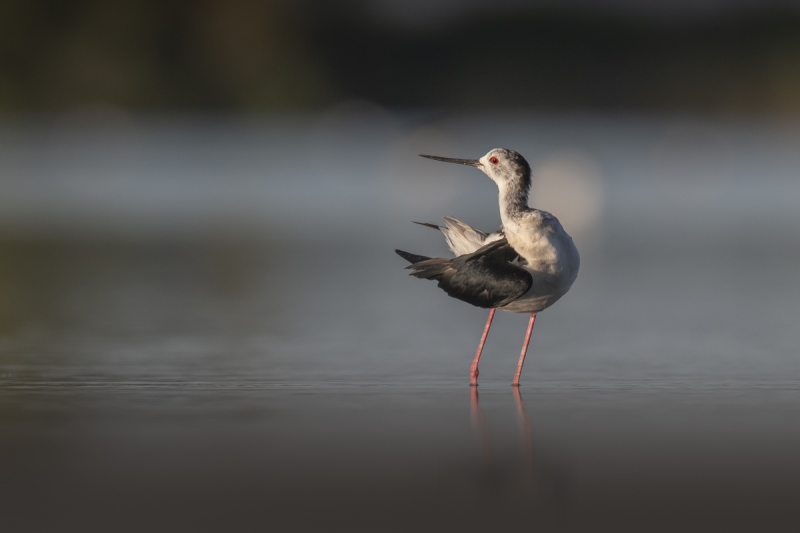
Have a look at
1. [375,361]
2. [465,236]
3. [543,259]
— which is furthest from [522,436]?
[465,236]

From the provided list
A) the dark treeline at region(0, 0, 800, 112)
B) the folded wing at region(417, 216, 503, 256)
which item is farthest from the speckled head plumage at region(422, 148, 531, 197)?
the dark treeline at region(0, 0, 800, 112)

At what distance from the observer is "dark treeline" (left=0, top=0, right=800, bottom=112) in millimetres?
39250

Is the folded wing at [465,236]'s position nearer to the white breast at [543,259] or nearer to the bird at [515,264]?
the bird at [515,264]

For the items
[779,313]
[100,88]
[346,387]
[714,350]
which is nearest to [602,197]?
[779,313]

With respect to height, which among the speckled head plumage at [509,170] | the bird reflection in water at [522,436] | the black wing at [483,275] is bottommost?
the bird reflection in water at [522,436]

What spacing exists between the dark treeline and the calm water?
81.5 ft

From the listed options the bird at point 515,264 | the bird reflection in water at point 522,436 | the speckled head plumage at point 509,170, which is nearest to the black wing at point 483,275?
the bird at point 515,264

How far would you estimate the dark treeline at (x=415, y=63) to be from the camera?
129ft

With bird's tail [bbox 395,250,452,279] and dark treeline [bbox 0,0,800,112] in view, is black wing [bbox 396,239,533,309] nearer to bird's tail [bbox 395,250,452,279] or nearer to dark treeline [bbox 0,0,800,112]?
bird's tail [bbox 395,250,452,279]

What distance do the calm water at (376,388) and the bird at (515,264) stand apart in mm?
367

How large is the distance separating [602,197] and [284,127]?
17351 millimetres

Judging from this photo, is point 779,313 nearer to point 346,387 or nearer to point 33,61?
point 346,387

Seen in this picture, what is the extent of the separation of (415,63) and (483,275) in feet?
116

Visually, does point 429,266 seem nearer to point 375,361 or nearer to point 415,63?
point 375,361
